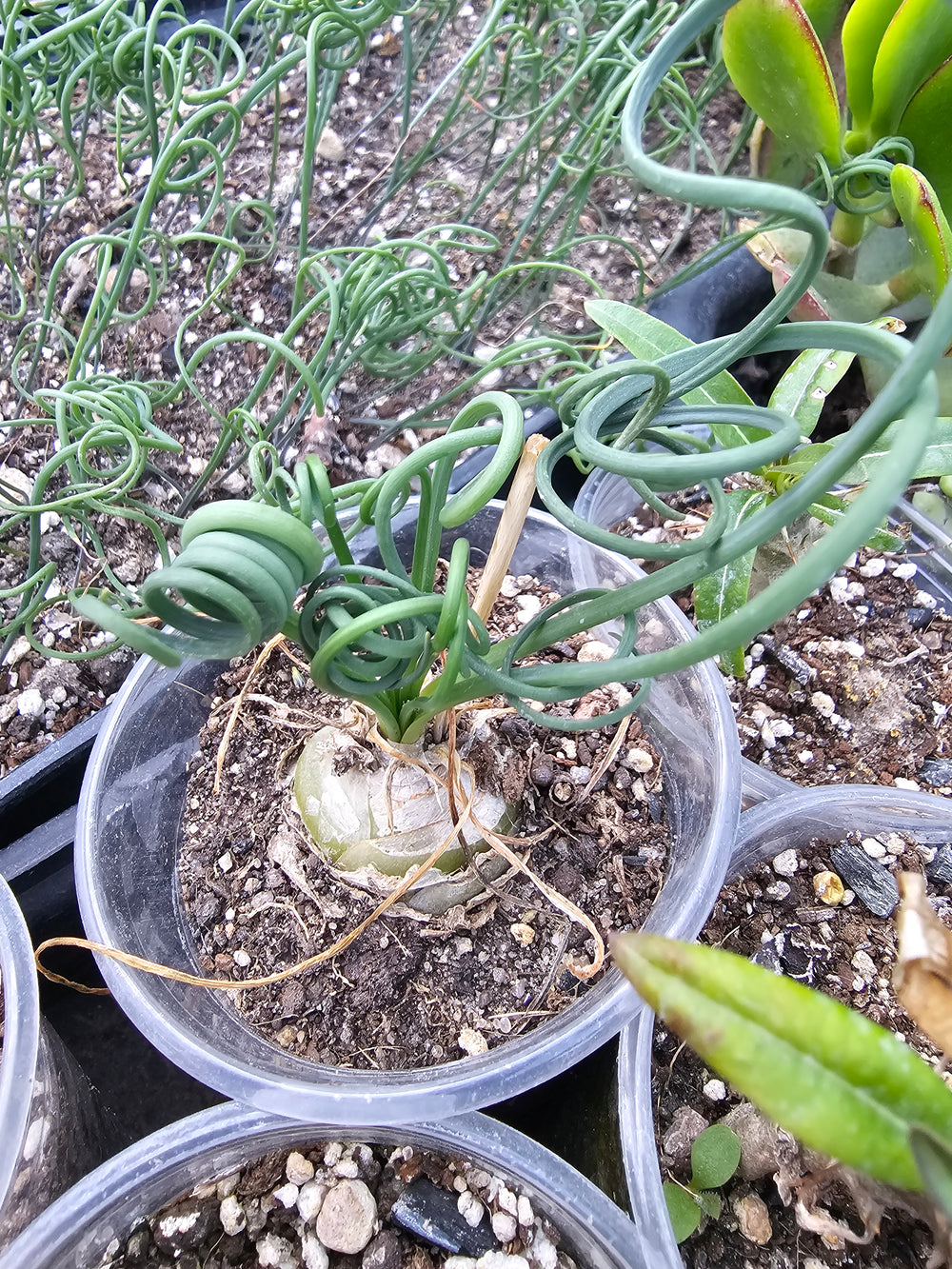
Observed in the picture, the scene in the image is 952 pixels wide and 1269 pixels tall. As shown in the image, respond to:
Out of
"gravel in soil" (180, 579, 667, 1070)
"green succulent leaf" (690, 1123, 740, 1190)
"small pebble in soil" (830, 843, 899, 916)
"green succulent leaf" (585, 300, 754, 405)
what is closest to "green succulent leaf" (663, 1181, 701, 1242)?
"green succulent leaf" (690, 1123, 740, 1190)

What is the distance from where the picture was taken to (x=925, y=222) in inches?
17.5

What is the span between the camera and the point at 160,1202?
535 mm

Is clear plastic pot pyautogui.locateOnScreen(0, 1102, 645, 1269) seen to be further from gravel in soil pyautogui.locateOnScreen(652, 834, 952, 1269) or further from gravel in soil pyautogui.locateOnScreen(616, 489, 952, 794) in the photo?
gravel in soil pyautogui.locateOnScreen(616, 489, 952, 794)

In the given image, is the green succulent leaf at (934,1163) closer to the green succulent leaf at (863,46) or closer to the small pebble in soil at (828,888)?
the small pebble in soil at (828,888)

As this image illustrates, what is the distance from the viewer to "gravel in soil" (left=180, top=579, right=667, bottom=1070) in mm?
533

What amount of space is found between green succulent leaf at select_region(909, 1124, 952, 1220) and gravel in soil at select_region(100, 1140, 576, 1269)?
0.33 meters

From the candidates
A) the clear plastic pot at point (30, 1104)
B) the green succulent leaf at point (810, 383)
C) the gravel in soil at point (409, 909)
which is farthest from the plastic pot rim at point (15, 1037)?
the green succulent leaf at point (810, 383)

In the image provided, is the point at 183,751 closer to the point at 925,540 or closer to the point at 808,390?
the point at 808,390

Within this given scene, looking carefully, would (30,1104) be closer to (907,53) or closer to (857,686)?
(857,686)

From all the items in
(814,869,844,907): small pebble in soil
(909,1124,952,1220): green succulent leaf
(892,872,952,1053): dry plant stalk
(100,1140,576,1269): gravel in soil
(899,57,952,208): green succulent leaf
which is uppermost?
(899,57,952,208): green succulent leaf

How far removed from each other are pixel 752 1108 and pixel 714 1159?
0.13 ft

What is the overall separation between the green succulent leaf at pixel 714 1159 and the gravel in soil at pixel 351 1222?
10 cm

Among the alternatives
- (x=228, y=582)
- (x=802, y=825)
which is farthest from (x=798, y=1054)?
(x=802, y=825)

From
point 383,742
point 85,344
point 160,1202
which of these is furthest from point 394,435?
point 160,1202
